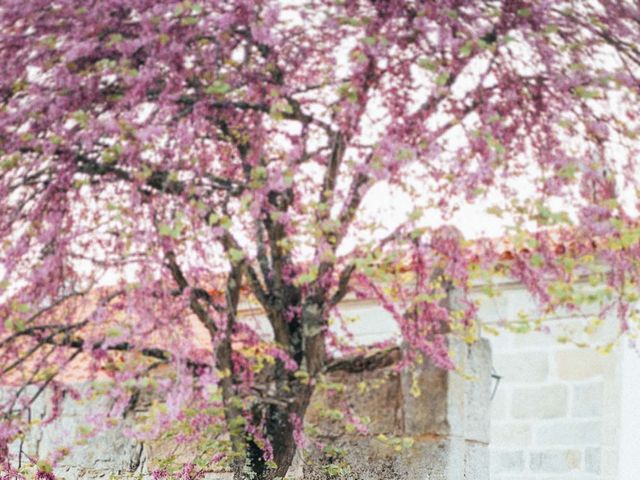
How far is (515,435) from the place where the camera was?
6059 mm

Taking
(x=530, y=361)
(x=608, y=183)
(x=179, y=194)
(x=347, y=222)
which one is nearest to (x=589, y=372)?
(x=530, y=361)

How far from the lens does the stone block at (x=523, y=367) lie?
6066 mm

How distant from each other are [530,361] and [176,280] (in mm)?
2430

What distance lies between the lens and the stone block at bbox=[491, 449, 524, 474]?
6.01m

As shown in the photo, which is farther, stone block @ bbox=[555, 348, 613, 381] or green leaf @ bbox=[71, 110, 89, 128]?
stone block @ bbox=[555, 348, 613, 381]

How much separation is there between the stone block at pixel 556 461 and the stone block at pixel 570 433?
0.17ft

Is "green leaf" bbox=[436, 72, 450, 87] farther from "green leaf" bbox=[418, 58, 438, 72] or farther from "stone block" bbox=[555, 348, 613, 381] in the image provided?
"stone block" bbox=[555, 348, 613, 381]

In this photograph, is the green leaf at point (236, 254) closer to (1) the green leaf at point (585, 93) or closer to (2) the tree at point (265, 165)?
(2) the tree at point (265, 165)

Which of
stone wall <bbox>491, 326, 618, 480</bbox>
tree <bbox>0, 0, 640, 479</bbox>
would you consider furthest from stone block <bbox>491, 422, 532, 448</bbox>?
tree <bbox>0, 0, 640, 479</bbox>

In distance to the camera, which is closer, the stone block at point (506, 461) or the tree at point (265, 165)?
the tree at point (265, 165)

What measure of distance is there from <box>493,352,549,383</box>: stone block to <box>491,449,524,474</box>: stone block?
399 mm

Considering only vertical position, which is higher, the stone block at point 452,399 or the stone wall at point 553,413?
the stone block at point 452,399

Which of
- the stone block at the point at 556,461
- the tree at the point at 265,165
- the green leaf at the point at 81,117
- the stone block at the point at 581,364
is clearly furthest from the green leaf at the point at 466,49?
the stone block at the point at 556,461

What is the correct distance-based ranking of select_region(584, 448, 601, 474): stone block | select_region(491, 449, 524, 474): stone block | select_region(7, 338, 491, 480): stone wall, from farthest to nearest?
select_region(491, 449, 524, 474): stone block
select_region(584, 448, 601, 474): stone block
select_region(7, 338, 491, 480): stone wall
